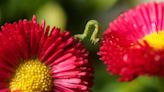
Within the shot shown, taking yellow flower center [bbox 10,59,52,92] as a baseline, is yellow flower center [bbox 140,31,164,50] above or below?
above

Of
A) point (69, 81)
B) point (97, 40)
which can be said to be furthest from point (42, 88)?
point (97, 40)

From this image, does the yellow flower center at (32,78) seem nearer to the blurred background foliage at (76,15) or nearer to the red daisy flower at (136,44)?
the red daisy flower at (136,44)

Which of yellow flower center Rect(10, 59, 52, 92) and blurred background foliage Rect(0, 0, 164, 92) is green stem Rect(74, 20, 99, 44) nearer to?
yellow flower center Rect(10, 59, 52, 92)

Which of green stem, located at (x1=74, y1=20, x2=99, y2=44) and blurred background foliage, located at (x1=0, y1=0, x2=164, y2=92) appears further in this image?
blurred background foliage, located at (x1=0, y1=0, x2=164, y2=92)

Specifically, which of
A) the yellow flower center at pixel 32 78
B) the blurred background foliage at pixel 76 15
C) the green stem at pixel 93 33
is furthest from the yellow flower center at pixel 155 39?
the blurred background foliage at pixel 76 15

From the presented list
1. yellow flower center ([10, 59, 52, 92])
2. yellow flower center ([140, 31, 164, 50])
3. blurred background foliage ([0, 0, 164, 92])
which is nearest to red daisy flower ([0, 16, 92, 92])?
yellow flower center ([10, 59, 52, 92])

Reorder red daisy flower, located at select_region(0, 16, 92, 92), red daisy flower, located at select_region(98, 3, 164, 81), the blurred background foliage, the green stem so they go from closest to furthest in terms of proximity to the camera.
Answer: red daisy flower, located at select_region(98, 3, 164, 81) → red daisy flower, located at select_region(0, 16, 92, 92) → the green stem → the blurred background foliage

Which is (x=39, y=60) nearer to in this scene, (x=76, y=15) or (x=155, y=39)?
(x=155, y=39)

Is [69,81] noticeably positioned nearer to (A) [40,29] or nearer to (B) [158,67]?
(A) [40,29]

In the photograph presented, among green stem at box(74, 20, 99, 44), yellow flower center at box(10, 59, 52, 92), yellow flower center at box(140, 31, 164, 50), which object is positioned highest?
green stem at box(74, 20, 99, 44)
